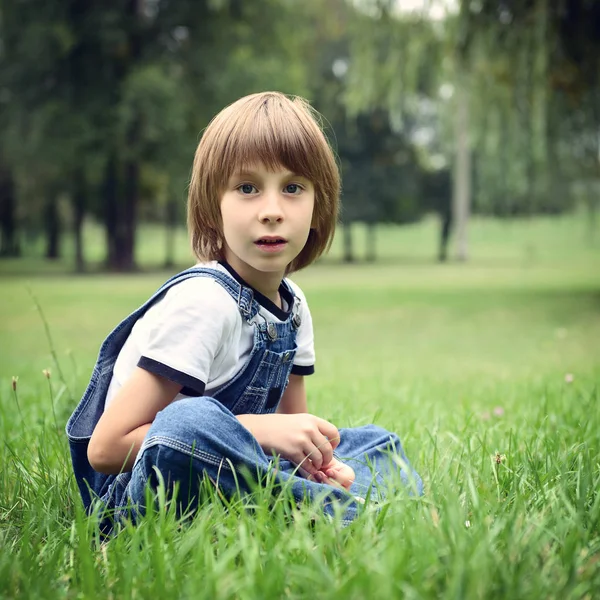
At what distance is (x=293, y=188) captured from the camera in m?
1.84

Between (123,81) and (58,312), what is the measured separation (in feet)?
36.9

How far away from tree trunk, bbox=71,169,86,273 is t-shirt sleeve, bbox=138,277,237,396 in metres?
21.3

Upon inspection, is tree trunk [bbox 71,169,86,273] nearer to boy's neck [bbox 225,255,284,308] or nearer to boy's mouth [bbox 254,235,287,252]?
boy's neck [bbox 225,255,284,308]

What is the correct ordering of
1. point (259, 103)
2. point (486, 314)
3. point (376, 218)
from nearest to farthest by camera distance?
point (259, 103), point (486, 314), point (376, 218)

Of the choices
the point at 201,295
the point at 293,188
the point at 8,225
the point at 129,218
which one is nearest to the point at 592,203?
the point at 293,188

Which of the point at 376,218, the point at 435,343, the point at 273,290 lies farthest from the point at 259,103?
the point at 376,218

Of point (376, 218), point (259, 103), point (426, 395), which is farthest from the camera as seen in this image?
point (376, 218)

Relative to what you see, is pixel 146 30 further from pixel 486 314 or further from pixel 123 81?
pixel 486 314

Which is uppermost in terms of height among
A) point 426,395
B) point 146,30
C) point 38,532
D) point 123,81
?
point 146,30

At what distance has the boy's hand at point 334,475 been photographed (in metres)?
1.74

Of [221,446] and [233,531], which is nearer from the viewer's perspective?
[233,531]

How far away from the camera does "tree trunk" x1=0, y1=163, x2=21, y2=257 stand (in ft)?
98.6

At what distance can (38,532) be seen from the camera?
5.12ft

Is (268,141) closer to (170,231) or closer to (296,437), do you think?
(296,437)
